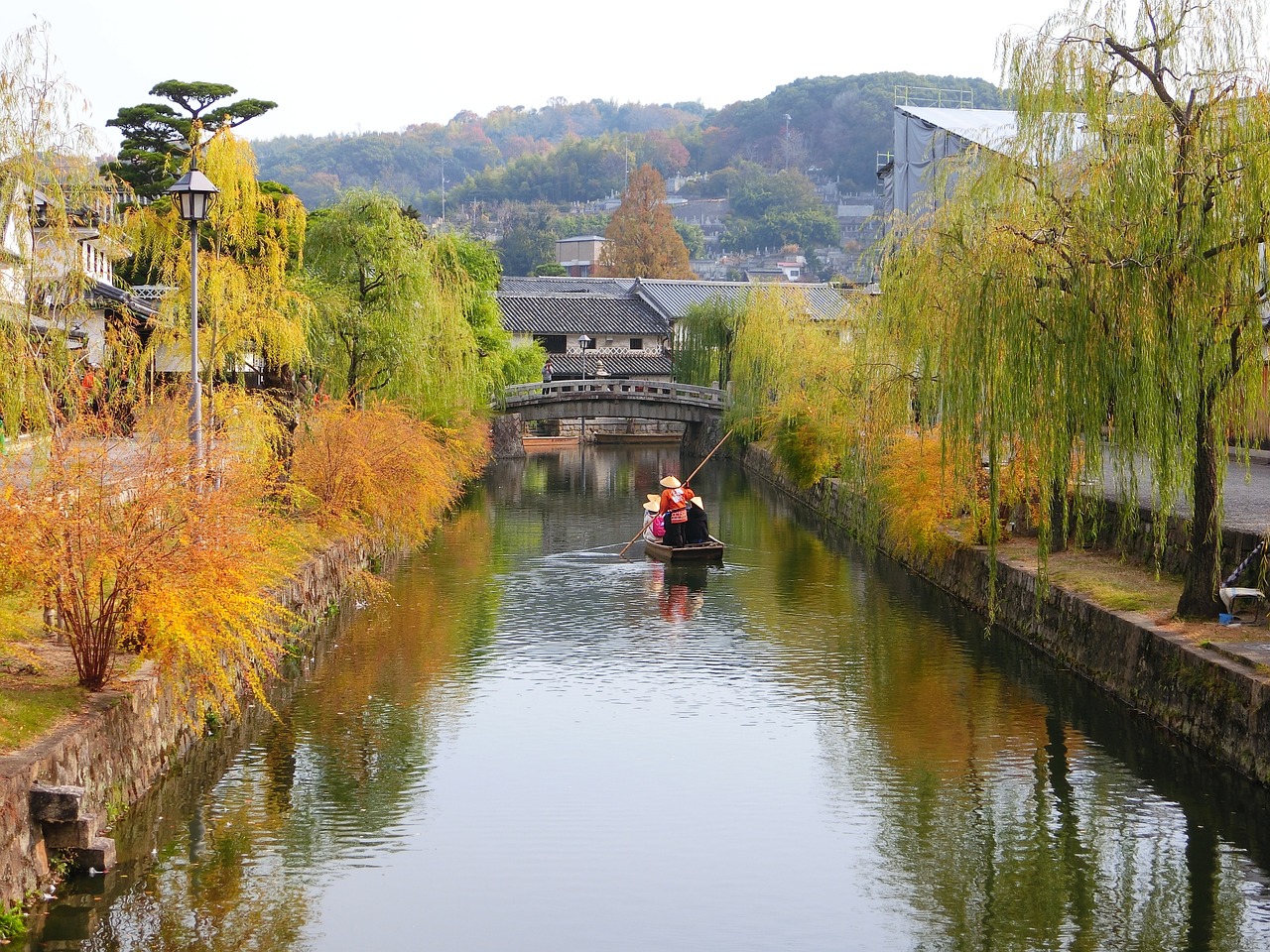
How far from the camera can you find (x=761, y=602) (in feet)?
73.5

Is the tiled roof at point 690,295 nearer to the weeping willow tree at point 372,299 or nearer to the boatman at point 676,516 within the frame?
the weeping willow tree at point 372,299

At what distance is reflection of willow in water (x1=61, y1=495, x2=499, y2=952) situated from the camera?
9648mm

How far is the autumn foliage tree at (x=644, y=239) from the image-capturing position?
293 feet

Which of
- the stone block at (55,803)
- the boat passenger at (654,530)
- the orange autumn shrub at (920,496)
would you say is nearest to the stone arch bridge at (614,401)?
the boat passenger at (654,530)

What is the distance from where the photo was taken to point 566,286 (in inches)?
2936

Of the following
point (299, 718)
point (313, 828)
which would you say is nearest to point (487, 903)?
point (313, 828)

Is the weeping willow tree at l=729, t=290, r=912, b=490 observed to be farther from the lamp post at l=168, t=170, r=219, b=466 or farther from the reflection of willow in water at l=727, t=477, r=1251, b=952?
the lamp post at l=168, t=170, r=219, b=466

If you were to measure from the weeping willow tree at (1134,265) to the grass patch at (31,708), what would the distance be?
989 cm

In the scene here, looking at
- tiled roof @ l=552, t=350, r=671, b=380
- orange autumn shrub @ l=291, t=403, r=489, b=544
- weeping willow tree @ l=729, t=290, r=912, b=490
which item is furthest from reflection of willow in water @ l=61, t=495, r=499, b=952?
tiled roof @ l=552, t=350, r=671, b=380

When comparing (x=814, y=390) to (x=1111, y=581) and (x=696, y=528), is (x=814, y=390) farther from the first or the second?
(x=1111, y=581)

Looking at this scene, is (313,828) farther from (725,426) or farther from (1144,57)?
(725,426)

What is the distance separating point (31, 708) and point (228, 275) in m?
10.8

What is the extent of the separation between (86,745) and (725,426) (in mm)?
38407

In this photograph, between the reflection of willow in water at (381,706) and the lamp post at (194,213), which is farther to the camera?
the lamp post at (194,213)
